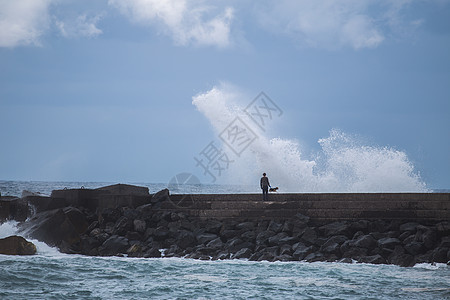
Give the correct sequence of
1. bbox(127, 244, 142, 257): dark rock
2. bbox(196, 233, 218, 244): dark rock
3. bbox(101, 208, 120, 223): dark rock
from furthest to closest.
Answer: bbox(101, 208, 120, 223): dark rock < bbox(196, 233, 218, 244): dark rock < bbox(127, 244, 142, 257): dark rock

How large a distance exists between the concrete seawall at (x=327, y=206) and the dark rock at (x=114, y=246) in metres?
2.05

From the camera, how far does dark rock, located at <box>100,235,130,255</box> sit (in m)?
13.1

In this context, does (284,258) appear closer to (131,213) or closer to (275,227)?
(275,227)

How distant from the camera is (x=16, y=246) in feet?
41.1

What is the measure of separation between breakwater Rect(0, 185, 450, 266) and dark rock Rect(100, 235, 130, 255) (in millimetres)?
22

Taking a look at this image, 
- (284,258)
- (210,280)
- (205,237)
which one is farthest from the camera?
(205,237)

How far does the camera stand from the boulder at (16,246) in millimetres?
12414

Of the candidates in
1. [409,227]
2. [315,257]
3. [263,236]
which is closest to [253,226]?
[263,236]

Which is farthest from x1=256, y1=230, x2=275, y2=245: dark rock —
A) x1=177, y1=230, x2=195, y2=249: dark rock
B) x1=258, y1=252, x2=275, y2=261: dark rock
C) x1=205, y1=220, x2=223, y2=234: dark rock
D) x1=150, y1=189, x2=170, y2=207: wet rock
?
x1=150, y1=189, x2=170, y2=207: wet rock

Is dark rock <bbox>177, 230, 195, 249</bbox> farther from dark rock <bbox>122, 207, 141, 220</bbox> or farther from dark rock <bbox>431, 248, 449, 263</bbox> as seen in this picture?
dark rock <bbox>431, 248, 449, 263</bbox>

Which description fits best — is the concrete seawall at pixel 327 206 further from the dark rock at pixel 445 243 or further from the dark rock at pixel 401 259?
the dark rock at pixel 401 259

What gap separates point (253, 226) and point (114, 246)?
3093mm

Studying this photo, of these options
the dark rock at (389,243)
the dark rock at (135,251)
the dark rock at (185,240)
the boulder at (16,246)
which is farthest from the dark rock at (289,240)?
the boulder at (16,246)

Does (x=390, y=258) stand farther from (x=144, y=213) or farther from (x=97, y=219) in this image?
(x=97, y=219)
